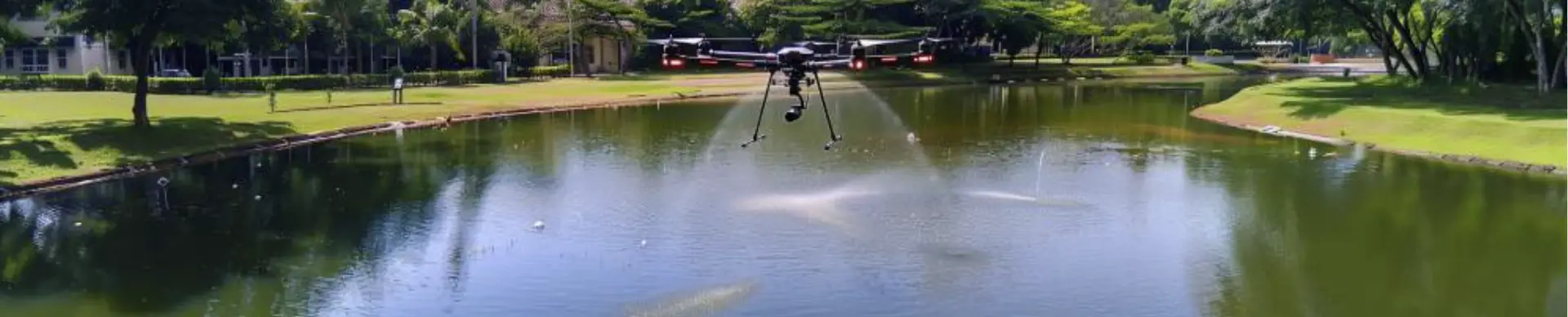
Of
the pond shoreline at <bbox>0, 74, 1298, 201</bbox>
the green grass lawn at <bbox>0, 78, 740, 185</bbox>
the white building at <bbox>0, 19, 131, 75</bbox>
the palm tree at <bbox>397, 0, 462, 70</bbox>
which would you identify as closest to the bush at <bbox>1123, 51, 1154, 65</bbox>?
the pond shoreline at <bbox>0, 74, 1298, 201</bbox>

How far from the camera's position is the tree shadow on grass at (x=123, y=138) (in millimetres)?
32688

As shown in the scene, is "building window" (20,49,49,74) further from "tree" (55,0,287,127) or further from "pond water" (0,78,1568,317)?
"pond water" (0,78,1568,317)

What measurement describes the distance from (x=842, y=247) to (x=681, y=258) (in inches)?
104

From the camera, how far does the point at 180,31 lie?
3934 cm

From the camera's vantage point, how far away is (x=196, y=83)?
66875 mm

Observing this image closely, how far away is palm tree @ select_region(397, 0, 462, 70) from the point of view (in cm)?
8738

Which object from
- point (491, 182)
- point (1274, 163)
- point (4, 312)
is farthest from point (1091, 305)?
point (1274, 163)

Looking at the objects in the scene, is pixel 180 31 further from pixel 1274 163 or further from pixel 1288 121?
pixel 1288 121

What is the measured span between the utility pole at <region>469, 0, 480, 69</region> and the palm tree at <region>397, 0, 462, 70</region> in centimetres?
117

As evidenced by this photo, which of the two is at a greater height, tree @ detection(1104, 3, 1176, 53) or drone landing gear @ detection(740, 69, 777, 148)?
tree @ detection(1104, 3, 1176, 53)

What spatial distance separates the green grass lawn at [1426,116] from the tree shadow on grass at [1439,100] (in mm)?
32

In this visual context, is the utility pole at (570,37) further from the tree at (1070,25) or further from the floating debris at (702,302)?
the floating debris at (702,302)

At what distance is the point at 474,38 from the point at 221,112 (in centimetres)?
3686

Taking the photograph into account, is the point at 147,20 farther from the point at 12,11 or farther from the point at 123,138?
the point at 123,138
